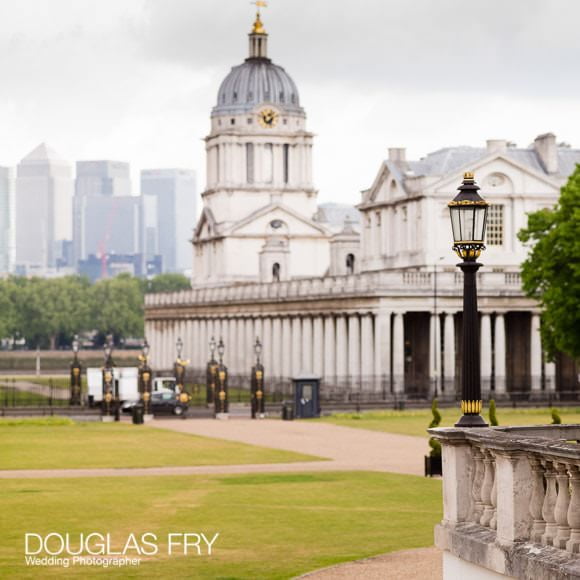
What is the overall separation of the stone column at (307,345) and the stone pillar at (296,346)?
2.68ft

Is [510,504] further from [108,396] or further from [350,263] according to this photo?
→ [350,263]

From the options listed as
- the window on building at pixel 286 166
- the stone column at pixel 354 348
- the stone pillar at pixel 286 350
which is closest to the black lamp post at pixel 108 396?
the stone column at pixel 354 348

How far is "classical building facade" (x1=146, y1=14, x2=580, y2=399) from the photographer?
352 ft

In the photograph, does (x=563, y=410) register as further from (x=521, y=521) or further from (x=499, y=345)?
(x=521, y=521)

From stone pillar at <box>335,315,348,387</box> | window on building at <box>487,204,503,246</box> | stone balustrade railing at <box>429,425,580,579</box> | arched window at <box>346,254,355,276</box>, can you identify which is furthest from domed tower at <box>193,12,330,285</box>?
stone balustrade railing at <box>429,425,580,579</box>

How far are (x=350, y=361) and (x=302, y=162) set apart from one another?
5907cm

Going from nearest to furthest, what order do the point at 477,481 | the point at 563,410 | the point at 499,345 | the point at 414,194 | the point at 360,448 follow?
the point at 477,481 → the point at 360,448 → the point at 563,410 → the point at 499,345 → the point at 414,194

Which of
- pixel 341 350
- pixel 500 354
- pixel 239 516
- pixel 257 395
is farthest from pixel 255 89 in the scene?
pixel 239 516

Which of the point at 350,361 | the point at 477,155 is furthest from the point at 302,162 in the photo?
the point at 350,361

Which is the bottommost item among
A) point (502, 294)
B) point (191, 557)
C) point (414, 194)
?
point (191, 557)

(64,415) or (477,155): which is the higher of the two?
(477,155)

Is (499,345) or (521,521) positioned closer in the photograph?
(521,521)

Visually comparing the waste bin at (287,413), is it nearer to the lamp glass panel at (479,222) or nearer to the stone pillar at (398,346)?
the stone pillar at (398,346)

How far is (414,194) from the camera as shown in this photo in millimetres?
117062
